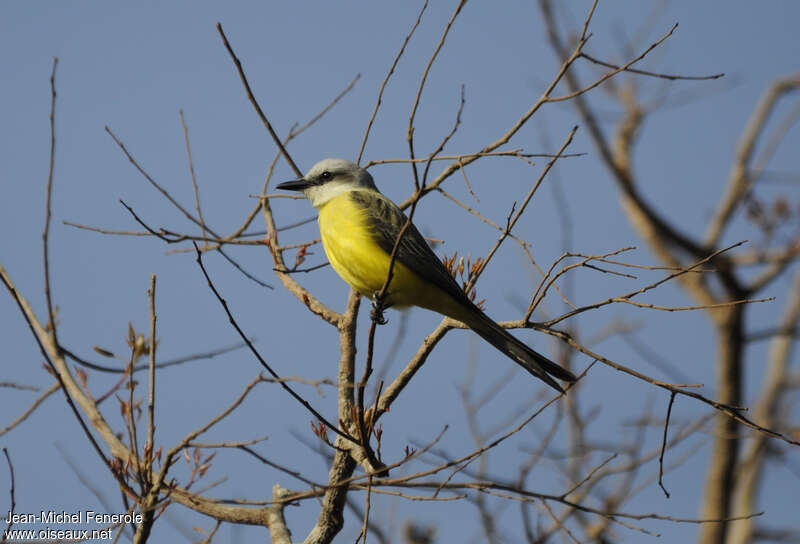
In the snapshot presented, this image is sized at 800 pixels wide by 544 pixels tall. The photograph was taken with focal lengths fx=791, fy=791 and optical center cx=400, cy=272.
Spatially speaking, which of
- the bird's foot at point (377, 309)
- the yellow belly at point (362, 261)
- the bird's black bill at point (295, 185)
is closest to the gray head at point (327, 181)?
the bird's black bill at point (295, 185)

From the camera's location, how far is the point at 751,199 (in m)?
9.91

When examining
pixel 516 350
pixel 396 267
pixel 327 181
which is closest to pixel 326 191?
pixel 327 181

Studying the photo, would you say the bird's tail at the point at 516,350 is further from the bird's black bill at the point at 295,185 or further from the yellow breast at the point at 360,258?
the bird's black bill at the point at 295,185

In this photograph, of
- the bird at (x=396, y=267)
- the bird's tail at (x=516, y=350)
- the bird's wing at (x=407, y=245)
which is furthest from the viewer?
the bird's wing at (x=407, y=245)

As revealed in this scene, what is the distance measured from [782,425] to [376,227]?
28.5ft

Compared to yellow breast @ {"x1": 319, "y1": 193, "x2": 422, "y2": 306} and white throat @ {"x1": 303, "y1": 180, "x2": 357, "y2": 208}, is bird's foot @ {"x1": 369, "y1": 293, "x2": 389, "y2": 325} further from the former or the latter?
white throat @ {"x1": 303, "y1": 180, "x2": 357, "y2": 208}

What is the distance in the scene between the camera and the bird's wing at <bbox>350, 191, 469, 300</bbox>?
458 centimetres

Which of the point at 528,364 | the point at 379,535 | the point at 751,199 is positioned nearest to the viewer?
the point at 528,364

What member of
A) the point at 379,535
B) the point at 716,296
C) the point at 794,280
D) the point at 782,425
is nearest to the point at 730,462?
the point at 782,425

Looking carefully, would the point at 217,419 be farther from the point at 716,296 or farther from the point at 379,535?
the point at 716,296

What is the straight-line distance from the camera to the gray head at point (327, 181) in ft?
17.7

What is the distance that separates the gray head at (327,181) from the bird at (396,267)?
0.27 meters

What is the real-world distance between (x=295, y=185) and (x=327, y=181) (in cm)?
24

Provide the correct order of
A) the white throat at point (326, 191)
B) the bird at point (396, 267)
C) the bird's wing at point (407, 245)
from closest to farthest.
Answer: the bird at point (396, 267) → the bird's wing at point (407, 245) → the white throat at point (326, 191)
